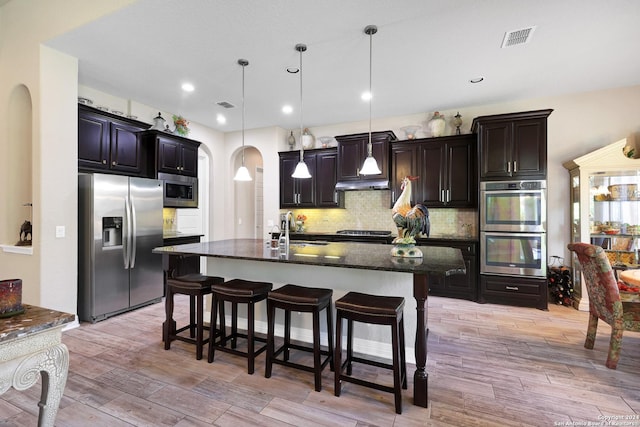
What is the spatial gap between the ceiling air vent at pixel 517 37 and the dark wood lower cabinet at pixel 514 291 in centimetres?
288

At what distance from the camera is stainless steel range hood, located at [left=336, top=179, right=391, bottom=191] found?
16.6ft

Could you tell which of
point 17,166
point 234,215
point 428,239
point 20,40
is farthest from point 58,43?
point 428,239

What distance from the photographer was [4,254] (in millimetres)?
3484

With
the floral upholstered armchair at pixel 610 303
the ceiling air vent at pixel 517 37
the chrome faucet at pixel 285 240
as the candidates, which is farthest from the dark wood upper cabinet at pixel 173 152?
the floral upholstered armchair at pixel 610 303

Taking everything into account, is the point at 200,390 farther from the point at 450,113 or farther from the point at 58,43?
the point at 450,113

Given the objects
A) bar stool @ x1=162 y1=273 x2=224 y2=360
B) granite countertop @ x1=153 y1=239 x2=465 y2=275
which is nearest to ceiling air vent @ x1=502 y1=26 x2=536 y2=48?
granite countertop @ x1=153 y1=239 x2=465 y2=275

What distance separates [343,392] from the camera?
2141mm

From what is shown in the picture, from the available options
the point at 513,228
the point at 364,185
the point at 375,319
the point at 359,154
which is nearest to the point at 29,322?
the point at 375,319

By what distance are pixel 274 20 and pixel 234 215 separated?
461 centimetres

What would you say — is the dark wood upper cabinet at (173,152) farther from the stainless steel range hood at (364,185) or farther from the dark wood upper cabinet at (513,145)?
the dark wood upper cabinet at (513,145)

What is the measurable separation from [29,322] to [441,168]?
4.82 m

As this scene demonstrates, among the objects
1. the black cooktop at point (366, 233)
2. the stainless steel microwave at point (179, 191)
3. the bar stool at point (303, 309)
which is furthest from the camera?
the black cooktop at point (366, 233)

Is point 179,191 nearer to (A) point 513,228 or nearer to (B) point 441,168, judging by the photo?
(B) point 441,168

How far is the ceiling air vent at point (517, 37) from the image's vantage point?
2.78 meters
